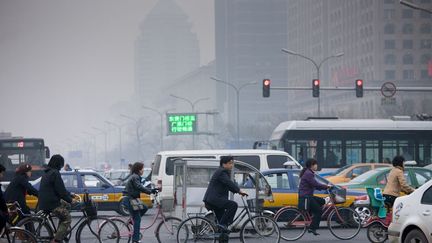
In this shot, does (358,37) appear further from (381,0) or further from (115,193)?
(115,193)

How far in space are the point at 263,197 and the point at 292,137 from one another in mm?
20281

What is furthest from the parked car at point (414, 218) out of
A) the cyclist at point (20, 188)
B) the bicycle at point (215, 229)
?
the cyclist at point (20, 188)

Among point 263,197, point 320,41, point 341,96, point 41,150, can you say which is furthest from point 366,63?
point 263,197

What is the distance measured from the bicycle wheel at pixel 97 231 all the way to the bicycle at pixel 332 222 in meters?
3.80

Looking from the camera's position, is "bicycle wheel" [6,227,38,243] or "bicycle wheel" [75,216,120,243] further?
"bicycle wheel" [75,216,120,243]

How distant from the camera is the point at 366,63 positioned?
139m

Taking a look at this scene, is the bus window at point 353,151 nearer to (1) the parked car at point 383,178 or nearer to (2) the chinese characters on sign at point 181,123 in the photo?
(1) the parked car at point 383,178

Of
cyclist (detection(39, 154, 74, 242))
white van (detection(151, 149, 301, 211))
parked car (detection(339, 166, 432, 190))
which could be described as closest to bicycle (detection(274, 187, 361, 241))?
parked car (detection(339, 166, 432, 190))

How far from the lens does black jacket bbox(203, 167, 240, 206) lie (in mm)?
18984

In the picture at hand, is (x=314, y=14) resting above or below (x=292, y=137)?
above

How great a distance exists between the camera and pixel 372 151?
4284 centimetres

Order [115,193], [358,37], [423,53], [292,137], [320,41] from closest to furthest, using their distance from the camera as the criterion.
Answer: [115,193]
[292,137]
[423,53]
[358,37]
[320,41]

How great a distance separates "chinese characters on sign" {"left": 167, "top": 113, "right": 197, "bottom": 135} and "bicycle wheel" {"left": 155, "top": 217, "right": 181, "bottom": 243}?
71986 mm

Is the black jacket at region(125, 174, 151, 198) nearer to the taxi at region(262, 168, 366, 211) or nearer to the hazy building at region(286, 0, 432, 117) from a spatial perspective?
the taxi at region(262, 168, 366, 211)
